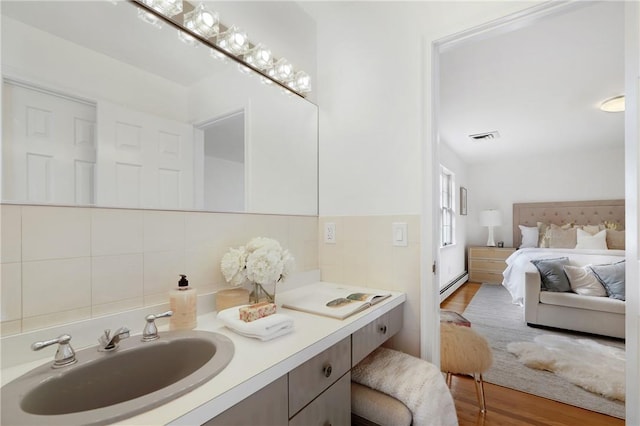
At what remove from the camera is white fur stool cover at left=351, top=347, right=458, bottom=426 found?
1.07 m

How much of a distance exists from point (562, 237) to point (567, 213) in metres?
0.67

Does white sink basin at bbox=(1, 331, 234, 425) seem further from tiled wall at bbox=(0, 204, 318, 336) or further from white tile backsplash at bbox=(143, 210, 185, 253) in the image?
white tile backsplash at bbox=(143, 210, 185, 253)

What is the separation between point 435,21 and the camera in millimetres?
1400

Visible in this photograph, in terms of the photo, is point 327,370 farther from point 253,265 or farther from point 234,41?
point 234,41

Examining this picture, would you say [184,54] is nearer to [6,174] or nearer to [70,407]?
[6,174]

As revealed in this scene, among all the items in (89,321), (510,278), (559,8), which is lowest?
(510,278)

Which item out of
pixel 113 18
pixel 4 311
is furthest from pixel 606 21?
pixel 4 311

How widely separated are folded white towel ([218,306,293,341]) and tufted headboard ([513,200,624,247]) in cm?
596

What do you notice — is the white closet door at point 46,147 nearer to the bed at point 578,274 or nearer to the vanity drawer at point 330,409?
the vanity drawer at point 330,409

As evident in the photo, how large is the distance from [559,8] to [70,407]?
2079 mm

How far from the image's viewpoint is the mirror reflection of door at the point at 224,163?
4.00 feet

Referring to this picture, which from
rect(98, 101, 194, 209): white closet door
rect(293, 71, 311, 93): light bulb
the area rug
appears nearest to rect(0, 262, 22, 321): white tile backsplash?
rect(98, 101, 194, 209): white closet door

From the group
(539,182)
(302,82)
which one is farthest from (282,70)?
(539,182)

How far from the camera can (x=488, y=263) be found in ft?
17.5
